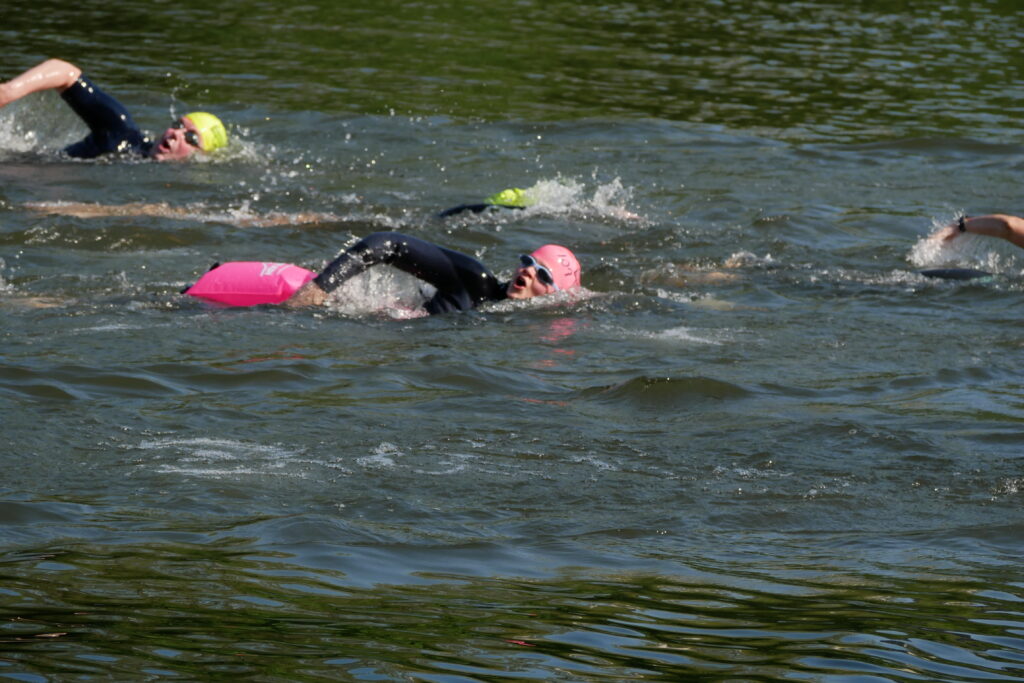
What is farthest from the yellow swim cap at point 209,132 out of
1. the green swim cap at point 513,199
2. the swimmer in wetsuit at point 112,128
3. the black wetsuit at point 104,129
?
the green swim cap at point 513,199

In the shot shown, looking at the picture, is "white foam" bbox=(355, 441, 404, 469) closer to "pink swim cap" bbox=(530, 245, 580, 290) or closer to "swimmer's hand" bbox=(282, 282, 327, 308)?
"swimmer's hand" bbox=(282, 282, 327, 308)

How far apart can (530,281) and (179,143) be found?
6.20 m

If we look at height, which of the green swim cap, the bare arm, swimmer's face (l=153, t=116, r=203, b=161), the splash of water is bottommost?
the splash of water

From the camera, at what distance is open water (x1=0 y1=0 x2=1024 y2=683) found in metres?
4.95

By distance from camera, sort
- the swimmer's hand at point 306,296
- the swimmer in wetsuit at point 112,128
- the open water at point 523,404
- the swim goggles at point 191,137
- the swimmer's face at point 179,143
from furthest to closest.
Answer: the swim goggles at point 191,137
the swimmer's face at point 179,143
the swimmer in wetsuit at point 112,128
the swimmer's hand at point 306,296
the open water at point 523,404

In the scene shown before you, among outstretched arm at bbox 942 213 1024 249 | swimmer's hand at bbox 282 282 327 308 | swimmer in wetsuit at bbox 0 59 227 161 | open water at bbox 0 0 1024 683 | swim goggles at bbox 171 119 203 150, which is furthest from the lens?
swim goggles at bbox 171 119 203 150

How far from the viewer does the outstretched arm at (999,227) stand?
1126 cm

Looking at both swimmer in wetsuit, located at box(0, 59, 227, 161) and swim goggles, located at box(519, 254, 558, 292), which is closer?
swim goggles, located at box(519, 254, 558, 292)

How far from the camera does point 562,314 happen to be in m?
10.9

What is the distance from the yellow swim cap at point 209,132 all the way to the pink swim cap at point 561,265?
5874 millimetres

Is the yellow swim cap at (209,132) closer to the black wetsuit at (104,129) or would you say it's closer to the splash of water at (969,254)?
the black wetsuit at (104,129)

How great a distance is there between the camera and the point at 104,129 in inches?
594

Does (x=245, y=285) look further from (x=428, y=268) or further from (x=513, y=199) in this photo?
(x=513, y=199)

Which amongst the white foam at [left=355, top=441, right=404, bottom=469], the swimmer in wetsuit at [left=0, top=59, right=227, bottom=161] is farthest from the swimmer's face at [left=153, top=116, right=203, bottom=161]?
the white foam at [left=355, top=441, right=404, bottom=469]
